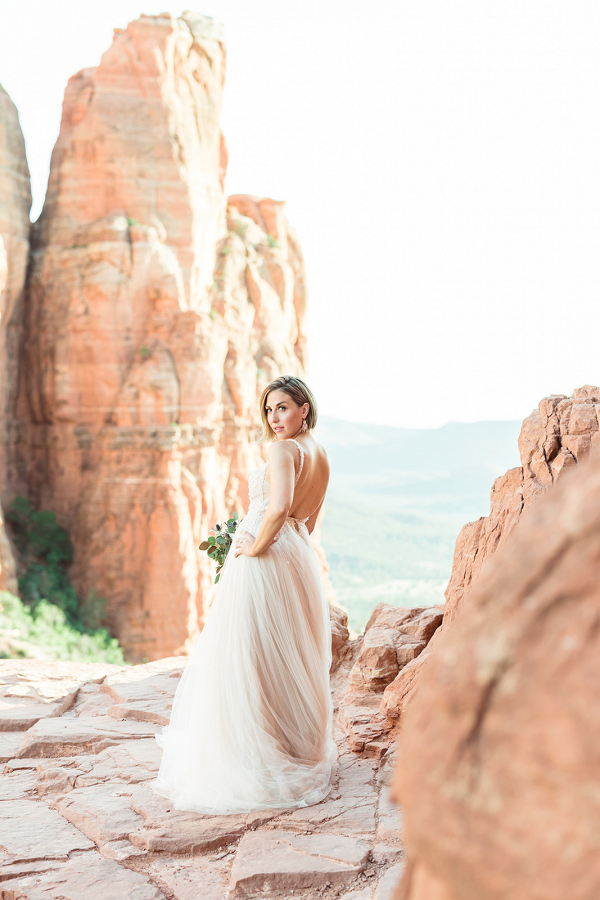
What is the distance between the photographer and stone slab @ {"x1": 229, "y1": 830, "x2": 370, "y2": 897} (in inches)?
86.5

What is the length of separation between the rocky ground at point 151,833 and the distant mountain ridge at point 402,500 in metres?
18.8

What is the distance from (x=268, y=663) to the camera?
3.09m

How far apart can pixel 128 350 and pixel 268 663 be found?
12.9 meters

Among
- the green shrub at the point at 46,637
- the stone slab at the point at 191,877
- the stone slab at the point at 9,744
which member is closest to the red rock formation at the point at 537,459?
the stone slab at the point at 191,877

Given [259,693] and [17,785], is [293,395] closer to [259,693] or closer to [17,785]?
[259,693]

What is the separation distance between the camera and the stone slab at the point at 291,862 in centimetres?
220

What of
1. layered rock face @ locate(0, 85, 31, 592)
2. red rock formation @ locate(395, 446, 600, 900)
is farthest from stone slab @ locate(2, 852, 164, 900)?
layered rock face @ locate(0, 85, 31, 592)

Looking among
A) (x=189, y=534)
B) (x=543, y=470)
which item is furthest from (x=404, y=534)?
(x=543, y=470)

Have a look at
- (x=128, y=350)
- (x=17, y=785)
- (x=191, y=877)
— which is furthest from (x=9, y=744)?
(x=128, y=350)

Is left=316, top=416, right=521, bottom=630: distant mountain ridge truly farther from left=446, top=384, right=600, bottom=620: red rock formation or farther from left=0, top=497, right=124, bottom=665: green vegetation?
left=446, top=384, right=600, bottom=620: red rock formation

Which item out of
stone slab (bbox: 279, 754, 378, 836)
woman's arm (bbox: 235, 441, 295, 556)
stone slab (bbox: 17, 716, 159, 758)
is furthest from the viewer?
stone slab (bbox: 17, 716, 159, 758)

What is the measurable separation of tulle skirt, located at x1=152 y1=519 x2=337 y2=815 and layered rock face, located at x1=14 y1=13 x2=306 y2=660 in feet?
38.9

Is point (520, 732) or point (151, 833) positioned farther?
point (151, 833)

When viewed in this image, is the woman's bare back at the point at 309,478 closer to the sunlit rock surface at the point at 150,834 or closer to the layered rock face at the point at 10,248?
the sunlit rock surface at the point at 150,834
